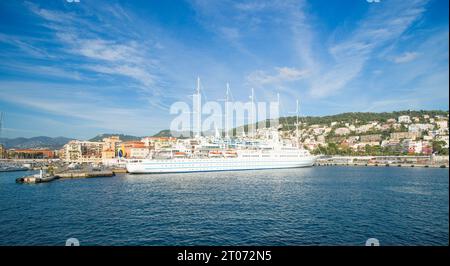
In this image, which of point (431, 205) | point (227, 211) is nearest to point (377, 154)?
point (431, 205)

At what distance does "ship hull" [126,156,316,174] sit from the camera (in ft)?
84.1

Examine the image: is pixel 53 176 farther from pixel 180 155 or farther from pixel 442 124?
pixel 442 124

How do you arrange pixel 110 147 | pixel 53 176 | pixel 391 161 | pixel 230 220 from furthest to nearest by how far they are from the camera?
pixel 110 147, pixel 391 161, pixel 53 176, pixel 230 220

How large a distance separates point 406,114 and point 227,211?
178 ft

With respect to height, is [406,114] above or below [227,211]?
above

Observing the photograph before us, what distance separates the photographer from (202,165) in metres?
27.3

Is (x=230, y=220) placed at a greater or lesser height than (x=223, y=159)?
lesser

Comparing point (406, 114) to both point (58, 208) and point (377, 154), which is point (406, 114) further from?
point (58, 208)

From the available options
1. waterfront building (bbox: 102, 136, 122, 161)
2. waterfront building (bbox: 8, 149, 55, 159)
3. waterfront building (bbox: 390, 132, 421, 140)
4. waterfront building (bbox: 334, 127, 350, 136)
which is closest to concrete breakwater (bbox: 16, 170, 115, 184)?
waterfront building (bbox: 102, 136, 122, 161)

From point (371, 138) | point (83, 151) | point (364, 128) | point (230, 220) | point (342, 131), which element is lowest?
point (230, 220)

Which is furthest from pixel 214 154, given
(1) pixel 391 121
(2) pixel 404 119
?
(1) pixel 391 121
